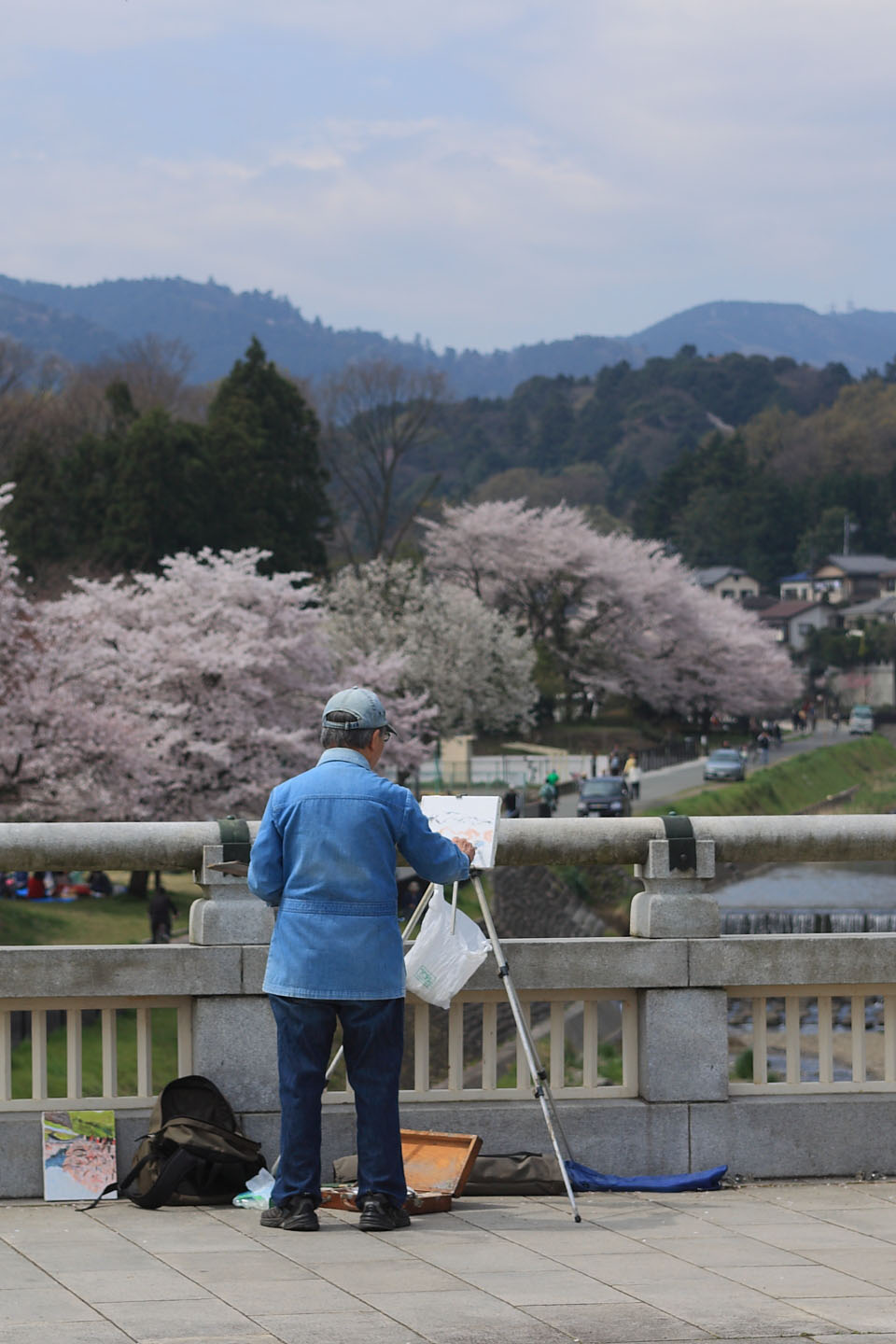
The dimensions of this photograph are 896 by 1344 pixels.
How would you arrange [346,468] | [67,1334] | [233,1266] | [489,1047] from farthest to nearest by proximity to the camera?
[346,468] < [489,1047] < [233,1266] < [67,1334]

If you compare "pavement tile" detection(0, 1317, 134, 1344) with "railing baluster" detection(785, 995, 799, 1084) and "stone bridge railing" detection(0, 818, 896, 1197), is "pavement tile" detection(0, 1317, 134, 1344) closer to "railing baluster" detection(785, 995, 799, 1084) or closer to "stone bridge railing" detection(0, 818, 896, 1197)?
"stone bridge railing" detection(0, 818, 896, 1197)

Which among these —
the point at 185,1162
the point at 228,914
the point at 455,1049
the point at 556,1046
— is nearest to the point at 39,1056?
the point at 185,1162

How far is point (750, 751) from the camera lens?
62.3 metres

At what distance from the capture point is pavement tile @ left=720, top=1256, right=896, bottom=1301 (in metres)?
4.64

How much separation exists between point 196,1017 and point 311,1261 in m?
1.46

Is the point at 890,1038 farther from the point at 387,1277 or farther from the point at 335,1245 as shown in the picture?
the point at 387,1277

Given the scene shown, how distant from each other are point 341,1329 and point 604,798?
120 feet

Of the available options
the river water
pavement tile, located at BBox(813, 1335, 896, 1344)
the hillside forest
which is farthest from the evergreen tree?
pavement tile, located at BBox(813, 1335, 896, 1344)

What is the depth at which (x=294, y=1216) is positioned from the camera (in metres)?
5.43

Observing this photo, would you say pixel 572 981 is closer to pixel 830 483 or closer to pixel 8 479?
pixel 8 479

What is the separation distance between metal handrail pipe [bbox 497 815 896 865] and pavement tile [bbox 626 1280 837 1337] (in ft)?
6.62

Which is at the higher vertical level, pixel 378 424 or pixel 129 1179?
pixel 378 424

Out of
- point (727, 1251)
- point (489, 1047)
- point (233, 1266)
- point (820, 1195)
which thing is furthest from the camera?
point (489, 1047)

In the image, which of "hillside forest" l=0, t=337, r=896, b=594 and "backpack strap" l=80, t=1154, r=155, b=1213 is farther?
"hillside forest" l=0, t=337, r=896, b=594
